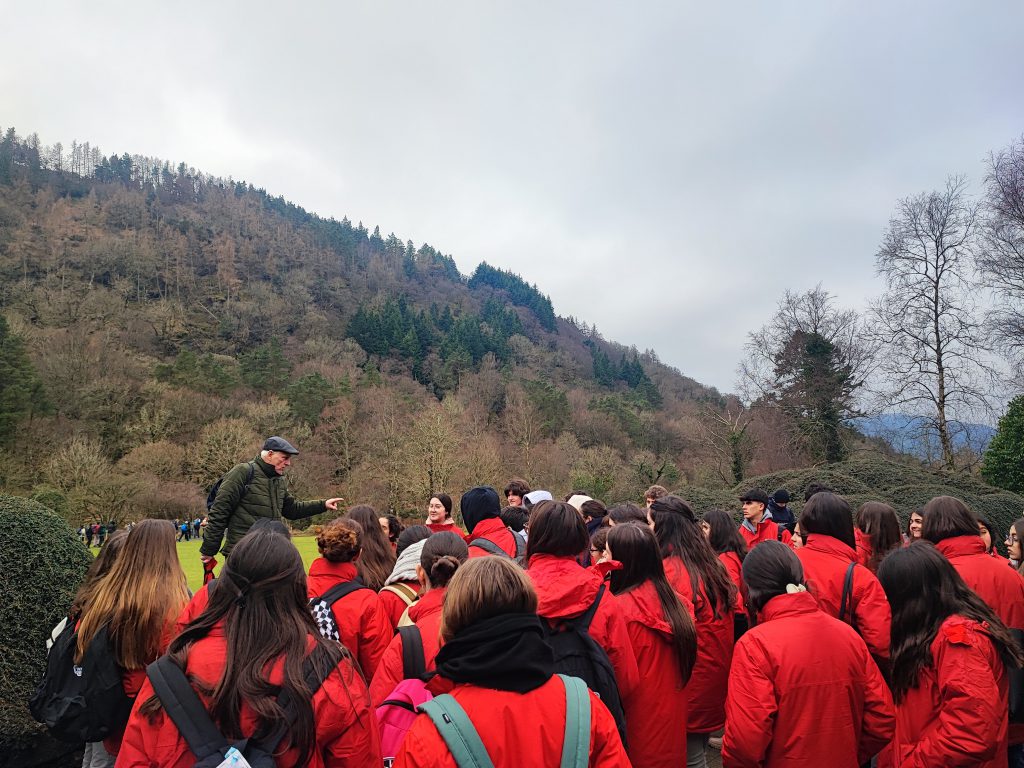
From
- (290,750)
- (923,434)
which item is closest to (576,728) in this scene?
(290,750)

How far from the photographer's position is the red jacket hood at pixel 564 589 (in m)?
2.67

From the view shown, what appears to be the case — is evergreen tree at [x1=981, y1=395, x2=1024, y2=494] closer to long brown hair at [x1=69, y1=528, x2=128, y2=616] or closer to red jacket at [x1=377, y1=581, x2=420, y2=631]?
red jacket at [x1=377, y1=581, x2=420, y2=631]

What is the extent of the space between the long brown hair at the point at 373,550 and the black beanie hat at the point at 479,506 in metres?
0.74

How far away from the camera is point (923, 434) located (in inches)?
774

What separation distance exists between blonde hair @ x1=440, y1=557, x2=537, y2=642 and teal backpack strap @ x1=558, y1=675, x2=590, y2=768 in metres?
0.29

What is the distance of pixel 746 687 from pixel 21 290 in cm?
7881

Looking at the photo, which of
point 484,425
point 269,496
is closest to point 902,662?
point 269,496

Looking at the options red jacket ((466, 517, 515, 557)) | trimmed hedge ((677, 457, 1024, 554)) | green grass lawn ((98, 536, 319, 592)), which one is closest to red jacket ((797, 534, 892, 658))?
red jacket ((466, 517, 515, 557))

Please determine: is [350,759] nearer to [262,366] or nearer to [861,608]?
[861,608]

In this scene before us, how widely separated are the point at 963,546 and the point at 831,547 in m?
0.85

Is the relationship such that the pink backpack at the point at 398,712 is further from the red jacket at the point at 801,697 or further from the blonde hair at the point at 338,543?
the red jacket at the point at 801,697

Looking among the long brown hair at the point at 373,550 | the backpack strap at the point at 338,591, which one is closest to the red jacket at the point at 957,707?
the backpack strap at the point at 338,591

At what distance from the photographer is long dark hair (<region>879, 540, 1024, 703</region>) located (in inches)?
112

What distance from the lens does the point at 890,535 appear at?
194 inches
